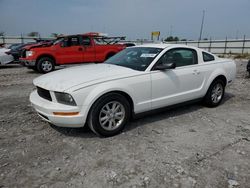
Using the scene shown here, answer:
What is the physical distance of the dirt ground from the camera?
2365 millimetres

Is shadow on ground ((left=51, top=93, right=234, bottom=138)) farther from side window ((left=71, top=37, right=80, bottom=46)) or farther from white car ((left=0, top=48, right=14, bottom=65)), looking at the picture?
white car ((left=0, top=48, right=14, bottom=65))

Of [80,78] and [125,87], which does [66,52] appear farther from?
[125,87]

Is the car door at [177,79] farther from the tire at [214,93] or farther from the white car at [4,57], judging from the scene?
the white car at [4,57]

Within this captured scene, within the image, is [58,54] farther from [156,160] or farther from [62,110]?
[156,160]

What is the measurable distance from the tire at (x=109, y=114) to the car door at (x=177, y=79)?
61 cm

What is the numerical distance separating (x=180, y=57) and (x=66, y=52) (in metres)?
6.56

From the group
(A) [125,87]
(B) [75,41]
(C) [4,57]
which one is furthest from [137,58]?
(C) [4,57]

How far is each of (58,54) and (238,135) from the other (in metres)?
7.97

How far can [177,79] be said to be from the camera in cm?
391

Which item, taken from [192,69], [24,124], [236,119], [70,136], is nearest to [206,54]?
[192,69]

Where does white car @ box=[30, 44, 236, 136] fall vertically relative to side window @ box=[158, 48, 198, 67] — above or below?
below

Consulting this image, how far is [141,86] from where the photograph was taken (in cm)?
345

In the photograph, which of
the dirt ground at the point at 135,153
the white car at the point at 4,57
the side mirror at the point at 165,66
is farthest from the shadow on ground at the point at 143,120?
the white car at the point at 4,57

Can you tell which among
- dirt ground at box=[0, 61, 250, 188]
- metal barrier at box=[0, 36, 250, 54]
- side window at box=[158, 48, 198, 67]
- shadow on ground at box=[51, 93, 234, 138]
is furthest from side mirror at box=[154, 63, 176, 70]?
metal barrier at box=[0, 36, 250, 54]
